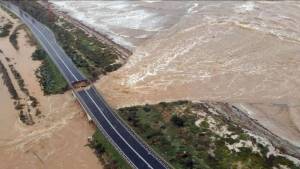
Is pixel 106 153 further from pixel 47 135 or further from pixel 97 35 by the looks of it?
pixel 97 35

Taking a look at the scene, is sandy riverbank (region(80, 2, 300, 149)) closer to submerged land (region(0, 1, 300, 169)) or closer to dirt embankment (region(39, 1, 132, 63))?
submerged land (region(0, 1, 300, 169))

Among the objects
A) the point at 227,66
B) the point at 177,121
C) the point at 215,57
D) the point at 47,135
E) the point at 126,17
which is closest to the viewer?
the point at 177,121

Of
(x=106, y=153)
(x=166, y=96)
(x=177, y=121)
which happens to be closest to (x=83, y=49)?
(x=166, y=96)

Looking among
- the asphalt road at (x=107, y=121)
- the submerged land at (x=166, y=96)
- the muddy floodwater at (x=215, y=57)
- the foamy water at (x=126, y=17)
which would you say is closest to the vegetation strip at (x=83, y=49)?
the submerged land at (x=166, y=96)

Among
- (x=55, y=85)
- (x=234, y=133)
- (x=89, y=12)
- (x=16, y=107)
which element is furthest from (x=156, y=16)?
(x=234, y=133)

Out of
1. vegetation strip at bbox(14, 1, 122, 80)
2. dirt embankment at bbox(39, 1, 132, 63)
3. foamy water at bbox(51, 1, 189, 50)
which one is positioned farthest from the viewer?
foamy water at bbox(51, 1, 189, 50)

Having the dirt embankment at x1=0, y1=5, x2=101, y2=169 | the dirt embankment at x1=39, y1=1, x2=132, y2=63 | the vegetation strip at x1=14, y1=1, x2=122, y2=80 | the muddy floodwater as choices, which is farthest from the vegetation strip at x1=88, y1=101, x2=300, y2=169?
the dirt embankment at x1=39, y1=1, x2=132, y2=63

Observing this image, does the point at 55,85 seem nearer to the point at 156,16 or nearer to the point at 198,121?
the point at 198,121
